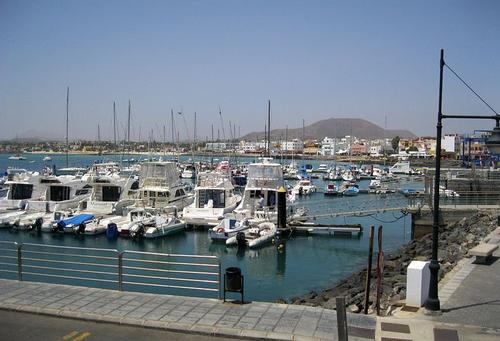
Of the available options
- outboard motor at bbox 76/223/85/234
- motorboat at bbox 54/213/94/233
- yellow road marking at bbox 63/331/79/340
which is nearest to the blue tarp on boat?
motorboat at bbox 54/213/94/233

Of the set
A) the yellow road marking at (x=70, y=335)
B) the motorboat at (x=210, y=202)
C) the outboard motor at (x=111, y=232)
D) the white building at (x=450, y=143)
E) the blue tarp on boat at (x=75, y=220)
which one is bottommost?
the outboard motor at (x=111, y=232)

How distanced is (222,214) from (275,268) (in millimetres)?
11101

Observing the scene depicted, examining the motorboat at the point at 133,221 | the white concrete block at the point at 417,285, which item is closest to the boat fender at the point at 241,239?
the motorboat at the point at 133,221

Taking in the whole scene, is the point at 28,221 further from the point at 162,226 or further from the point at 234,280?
the point at 234,280

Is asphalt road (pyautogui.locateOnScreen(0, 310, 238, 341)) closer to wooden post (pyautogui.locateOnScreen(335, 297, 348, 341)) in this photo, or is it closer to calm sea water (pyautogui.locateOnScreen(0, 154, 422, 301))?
wooden post (pyautogui.locateOnScreen(335, 297, 348, 341))

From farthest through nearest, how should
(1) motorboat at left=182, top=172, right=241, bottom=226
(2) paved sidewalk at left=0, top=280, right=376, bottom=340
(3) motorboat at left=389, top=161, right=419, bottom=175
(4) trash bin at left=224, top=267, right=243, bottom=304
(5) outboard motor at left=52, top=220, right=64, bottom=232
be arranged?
(3) motorboat at left=389, top=161, right=419, bottom=175, (1) motorboat at left=182, top=172, right=241, bottom=226, (5) outboard motor at left=52, top=220, right=64, bottom=232, (4) trash bin at left=224, top=267, right=243, bottom=304, (2) paved sidewalk at left=0, top=280, right=376, bottom=340

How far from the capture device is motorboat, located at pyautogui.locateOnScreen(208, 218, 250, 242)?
3058 centimetres

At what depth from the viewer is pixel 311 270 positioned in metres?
25.2

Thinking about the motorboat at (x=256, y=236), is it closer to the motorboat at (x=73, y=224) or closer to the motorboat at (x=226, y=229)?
the motorboat at (x=226, y=229)

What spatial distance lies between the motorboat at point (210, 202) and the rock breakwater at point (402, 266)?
14.8m

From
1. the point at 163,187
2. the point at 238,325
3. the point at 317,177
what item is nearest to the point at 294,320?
the point at 238,325

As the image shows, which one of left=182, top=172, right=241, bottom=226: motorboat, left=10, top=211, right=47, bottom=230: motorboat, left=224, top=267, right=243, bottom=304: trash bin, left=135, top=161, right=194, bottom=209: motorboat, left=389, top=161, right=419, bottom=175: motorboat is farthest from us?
left=389, top=161, right=419, bottom=175: motorboat

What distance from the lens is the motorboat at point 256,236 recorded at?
29141 millimetres

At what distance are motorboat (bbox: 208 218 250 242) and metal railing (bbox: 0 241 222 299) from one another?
3.92m
